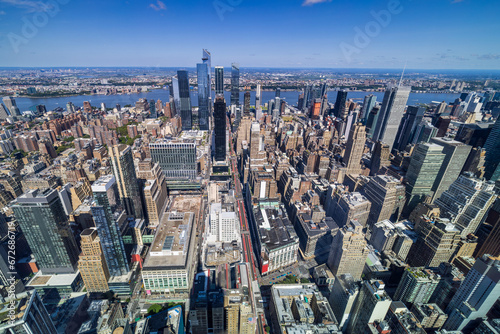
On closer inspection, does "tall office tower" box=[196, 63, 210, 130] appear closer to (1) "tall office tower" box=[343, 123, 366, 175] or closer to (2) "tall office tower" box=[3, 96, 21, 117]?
(1) "tall office tower" box=[343, 123, 366, 175]

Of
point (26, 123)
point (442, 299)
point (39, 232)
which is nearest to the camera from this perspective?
point (442, 299)

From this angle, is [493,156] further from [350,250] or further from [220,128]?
[220,128]

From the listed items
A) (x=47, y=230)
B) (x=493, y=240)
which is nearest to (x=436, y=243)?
(x=493, y=240)

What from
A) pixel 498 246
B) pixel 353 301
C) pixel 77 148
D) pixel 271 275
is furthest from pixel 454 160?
pixel 77 148

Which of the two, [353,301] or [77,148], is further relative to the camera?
[77,148]

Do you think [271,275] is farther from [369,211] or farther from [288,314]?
[369,211]

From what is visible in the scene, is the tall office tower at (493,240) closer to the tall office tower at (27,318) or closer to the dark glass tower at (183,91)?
the tall office tower at (27,318)
